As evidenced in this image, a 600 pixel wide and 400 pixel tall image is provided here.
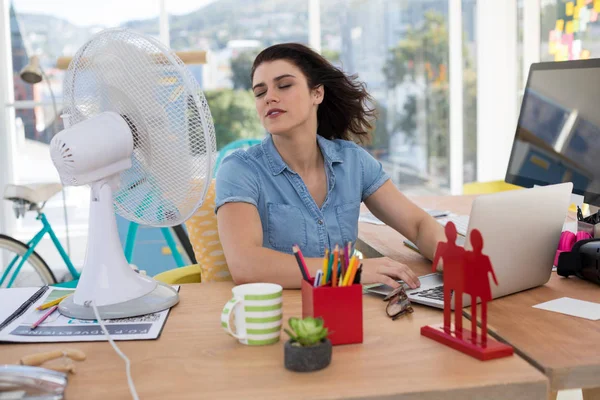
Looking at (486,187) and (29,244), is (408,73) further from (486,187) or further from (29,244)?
(29,244)

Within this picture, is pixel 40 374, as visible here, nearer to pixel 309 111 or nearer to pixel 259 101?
pixel 259 101

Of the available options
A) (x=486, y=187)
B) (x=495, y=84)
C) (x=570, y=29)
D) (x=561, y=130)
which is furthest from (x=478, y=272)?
(x=495, y=84)

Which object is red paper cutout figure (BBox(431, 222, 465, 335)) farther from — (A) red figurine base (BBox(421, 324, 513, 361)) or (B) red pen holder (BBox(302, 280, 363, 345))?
(B) red pen holder (BBox(302, 280, 363, 345))

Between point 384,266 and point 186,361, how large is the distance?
539mm

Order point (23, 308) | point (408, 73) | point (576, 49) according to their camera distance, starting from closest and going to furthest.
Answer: point (23, 308), point (576, 49), point (408, 73)

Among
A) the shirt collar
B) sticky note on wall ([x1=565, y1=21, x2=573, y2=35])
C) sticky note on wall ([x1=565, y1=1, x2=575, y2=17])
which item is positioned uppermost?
sticky note on wall ([x1=565, y1=1, x2=575, y2=17])

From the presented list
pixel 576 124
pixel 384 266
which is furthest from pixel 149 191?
pixel 576 124

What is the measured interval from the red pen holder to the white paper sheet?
412 millimetres

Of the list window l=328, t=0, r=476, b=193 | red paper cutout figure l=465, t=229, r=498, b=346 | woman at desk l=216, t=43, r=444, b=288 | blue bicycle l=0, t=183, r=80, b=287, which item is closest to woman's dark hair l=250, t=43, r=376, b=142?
woman at desk l=216, t=43, r=444, b=288

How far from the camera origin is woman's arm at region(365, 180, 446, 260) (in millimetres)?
1771

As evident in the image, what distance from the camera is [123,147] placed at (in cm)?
127

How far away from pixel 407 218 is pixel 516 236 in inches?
23.0

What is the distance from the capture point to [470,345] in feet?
3.47

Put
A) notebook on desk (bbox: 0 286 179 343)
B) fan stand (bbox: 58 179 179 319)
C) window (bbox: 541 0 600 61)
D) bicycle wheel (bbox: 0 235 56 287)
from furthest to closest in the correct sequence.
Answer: window (bbox: 541 0 600 61) < bicycle wheel (bbox: 0 235 56 287) < fan stand (bbox: 58 179 179 319) < notebook on desk (bbox: 0 286 179 343)
